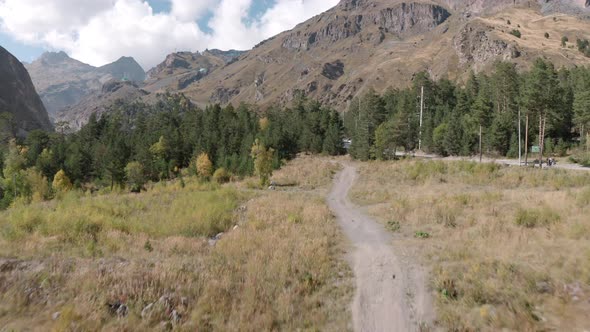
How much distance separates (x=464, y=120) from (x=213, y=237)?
52.6m

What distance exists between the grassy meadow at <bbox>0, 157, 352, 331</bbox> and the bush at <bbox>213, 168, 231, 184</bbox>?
38.0m

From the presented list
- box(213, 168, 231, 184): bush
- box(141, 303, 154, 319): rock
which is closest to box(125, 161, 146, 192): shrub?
box(213, 168, 231, 184): bush

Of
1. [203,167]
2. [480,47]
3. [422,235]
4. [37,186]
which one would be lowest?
[37,186]

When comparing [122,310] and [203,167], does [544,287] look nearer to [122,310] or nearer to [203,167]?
[122,310]

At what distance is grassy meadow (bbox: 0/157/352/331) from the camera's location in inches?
246

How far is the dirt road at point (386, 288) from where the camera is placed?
6.77m

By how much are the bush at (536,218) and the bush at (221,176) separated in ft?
144

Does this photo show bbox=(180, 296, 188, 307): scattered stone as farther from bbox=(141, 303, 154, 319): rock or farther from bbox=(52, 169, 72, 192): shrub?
bbox=(52, 169, 72, 192): shrub

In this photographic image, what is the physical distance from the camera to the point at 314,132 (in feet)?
238

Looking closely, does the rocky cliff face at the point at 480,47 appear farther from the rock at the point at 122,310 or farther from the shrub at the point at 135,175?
the rock at the point at 122,310

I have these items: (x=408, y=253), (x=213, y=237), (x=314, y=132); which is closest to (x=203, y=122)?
(x=314, y=132)

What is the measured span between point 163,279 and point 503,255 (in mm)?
9738

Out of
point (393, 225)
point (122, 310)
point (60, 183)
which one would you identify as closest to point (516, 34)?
point (393, 225)

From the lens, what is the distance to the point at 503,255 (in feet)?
31.4
